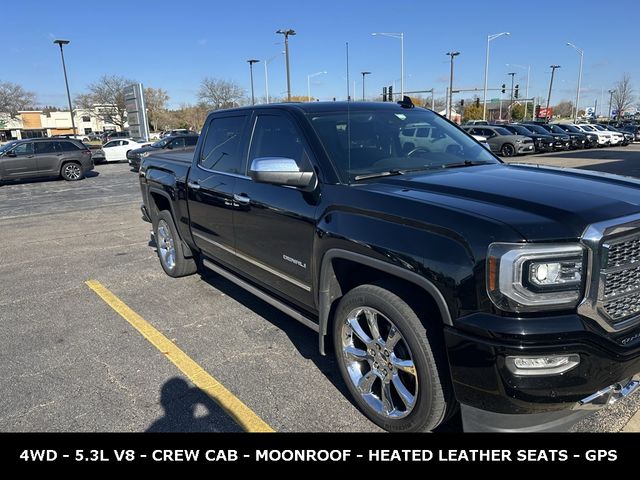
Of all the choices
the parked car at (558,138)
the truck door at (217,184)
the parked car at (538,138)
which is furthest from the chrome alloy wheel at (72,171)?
the parked car at (558,138)

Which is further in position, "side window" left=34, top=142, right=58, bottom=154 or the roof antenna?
"side window" left=34, top=142, right=58, bottom=154

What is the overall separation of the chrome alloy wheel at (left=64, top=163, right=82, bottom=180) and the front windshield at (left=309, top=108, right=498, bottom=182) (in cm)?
1837

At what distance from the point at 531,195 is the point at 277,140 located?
6.28 ft

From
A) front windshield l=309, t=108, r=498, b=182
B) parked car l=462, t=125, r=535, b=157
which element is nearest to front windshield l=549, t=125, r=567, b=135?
parked car l=462, t=125, r=535, b=157

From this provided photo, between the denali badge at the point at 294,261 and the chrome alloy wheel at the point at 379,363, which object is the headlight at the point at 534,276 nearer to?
the chrome alloy wheel at the point at 379,363

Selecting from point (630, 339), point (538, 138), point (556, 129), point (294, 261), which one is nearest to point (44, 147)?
point (294, 261)

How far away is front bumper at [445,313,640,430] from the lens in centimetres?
204

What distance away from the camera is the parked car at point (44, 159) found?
1778cm

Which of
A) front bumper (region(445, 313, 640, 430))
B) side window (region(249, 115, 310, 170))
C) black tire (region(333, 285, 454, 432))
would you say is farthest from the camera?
side window (region(249, 115, 310, 170))

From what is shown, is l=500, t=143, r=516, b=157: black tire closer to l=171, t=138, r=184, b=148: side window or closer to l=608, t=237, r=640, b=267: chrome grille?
l=171, t=138, r=184, b=148: side window

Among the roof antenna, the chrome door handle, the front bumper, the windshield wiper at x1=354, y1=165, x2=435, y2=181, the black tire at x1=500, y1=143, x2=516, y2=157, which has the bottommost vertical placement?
the black tire at x1=500, y1=143, x2=516, y2=157

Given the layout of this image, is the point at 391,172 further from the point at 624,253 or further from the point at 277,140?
the point at 624,253

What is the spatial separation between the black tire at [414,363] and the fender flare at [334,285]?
145mm
